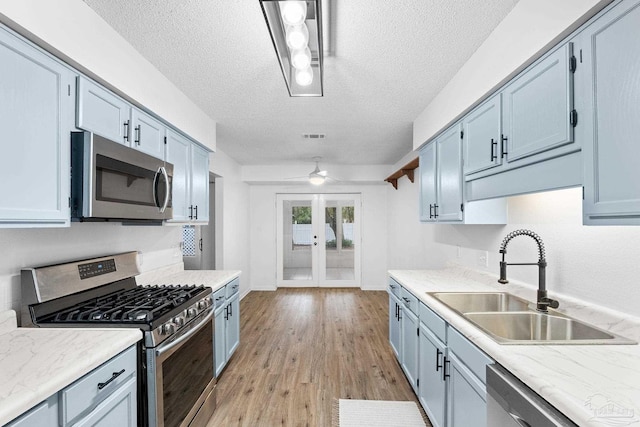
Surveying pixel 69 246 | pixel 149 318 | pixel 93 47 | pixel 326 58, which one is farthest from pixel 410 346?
pixel 93 47

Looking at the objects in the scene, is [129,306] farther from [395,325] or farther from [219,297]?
[395,325]

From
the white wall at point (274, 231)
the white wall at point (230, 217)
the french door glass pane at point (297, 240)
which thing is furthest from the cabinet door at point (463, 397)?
the french door glass pane at point (297, 240)

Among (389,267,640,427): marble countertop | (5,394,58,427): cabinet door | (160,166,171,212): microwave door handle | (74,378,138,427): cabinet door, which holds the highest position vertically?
(160,166,171,212): microwave door handle

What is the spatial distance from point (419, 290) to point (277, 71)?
198cm

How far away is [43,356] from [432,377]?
2.09 metres

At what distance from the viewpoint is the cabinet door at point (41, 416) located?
913 millimetres

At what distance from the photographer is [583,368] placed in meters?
1.06

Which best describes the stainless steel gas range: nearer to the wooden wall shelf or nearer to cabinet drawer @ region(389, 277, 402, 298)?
cabinet drawer @ region(389, 277, 402, 298)

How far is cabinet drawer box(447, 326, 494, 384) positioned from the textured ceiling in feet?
5.66

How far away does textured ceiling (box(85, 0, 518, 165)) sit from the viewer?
1597 mm

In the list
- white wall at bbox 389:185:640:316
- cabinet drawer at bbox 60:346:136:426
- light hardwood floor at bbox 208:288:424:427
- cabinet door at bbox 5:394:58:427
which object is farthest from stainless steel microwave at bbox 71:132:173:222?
white wall at bbox 389:185:640:316

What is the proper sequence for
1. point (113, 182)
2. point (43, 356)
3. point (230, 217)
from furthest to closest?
point (230, 217), point (113, 182), point (43, 356)

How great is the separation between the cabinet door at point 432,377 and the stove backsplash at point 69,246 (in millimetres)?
2334

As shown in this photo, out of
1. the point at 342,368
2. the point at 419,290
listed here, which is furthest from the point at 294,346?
the point at 419,290
